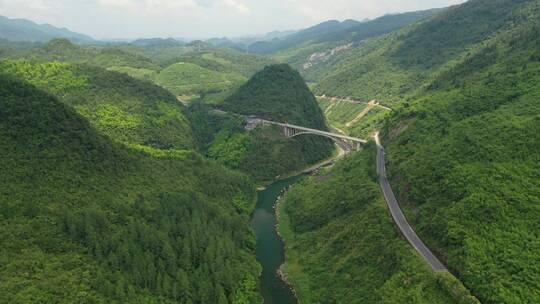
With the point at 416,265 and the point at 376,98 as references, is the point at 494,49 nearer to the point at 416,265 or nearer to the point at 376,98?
the point at 376,98

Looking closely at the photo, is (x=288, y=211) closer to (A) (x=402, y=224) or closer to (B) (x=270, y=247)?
(B) (x=270, y=247)

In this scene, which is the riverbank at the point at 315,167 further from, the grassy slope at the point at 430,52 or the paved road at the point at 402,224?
the grassy slope at the point at 430,52

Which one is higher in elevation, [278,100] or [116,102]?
[116,102]

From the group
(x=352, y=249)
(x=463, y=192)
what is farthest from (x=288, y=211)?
(x=463, y=192)

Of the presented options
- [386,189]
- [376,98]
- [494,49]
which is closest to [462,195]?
[386,189]

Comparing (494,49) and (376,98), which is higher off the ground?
(494,49)

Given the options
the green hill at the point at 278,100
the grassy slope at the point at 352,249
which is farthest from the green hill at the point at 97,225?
the green hill at the point at 278,100

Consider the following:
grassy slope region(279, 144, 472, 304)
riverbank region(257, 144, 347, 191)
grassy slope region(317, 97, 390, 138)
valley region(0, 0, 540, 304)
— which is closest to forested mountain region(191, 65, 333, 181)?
riverbank region(257, 144, 347, 191)
